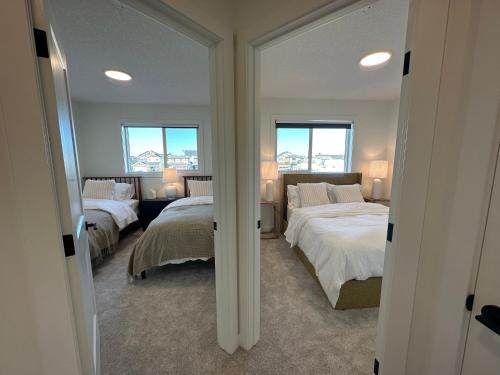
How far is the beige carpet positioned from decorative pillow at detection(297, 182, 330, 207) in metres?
1.20

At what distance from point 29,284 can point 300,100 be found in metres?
3.93

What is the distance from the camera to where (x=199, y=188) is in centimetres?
398

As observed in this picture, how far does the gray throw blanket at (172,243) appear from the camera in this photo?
237 centimetres

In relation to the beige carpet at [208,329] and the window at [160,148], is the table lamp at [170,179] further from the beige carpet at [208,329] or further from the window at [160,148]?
the beige carpet at [208,329]

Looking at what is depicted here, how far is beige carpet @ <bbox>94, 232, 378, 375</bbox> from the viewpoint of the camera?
4.71 ft

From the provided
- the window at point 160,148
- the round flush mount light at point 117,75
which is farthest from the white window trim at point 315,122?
the round flush mount light at point 117,75

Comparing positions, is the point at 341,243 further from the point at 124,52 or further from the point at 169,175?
the point at 169,175

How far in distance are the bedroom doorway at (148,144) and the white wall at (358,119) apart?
1219 millimetres

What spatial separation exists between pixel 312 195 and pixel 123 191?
3.40 metres

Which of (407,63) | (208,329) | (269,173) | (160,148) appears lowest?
Answer: (208,329)

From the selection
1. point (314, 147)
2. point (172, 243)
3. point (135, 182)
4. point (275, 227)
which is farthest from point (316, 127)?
point (135, 182)

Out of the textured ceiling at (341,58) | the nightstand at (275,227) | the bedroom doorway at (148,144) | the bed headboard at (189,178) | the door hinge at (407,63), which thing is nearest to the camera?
the door hinge at (407,63)

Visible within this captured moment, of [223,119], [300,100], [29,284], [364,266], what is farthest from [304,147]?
[29,284]

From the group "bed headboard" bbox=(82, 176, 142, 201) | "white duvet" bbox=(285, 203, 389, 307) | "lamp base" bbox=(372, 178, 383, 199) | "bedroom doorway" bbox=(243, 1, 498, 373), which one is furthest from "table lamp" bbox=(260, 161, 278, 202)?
"bedroom doorway" bbox=(243, 1, 498, 373)
